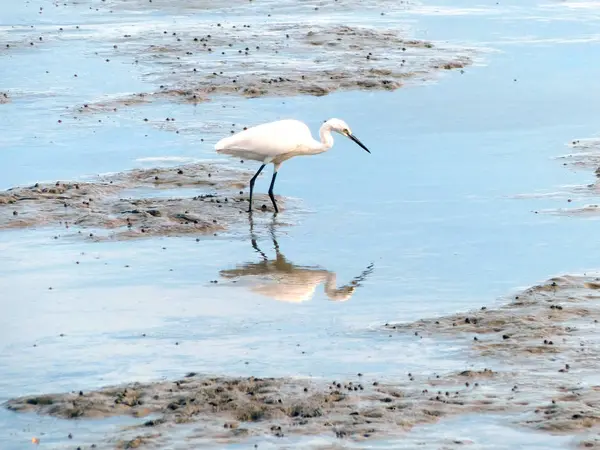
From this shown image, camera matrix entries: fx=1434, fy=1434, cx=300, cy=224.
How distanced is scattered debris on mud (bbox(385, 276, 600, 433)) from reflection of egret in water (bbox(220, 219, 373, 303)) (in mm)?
1312

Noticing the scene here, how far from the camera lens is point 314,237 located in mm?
15398

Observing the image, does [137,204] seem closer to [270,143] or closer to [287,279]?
[270,143]

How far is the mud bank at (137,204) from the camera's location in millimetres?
15633

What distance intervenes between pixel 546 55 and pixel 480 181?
906cm

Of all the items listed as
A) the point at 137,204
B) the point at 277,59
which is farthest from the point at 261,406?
the point at 277,59

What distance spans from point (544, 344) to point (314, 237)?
434cm

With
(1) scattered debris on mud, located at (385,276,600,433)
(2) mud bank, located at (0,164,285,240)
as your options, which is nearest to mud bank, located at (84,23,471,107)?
(2) mud bank, located at (0,164,285,240)

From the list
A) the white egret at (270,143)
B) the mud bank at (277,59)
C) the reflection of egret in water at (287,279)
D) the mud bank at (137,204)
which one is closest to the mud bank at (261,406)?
the reflection of egret in water at (287,279)

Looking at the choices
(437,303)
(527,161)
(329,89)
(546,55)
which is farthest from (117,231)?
(546,55)

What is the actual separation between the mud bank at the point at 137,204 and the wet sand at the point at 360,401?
4867 mm

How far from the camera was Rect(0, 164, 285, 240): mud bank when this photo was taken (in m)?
15.6

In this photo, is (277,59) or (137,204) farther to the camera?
(277,59)

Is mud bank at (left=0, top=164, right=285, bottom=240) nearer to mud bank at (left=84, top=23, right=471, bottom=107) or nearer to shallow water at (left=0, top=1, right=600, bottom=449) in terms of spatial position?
shallow water at (left=0, top=1, right=600, bottom=449)

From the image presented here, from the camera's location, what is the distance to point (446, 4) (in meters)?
31.7
